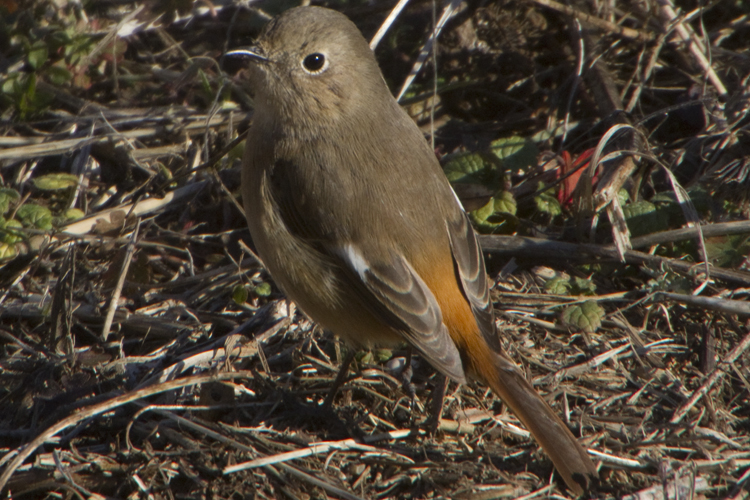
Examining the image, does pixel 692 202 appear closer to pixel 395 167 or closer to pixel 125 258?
pixel 395 167

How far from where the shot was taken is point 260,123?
4223mm

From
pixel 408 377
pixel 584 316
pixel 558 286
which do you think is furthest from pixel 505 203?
pixel 408 377

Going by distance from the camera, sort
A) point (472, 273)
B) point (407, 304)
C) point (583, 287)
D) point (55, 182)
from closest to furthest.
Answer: point (407, 304)
point (472, 273)
point (583, 287)
point (55, 182)

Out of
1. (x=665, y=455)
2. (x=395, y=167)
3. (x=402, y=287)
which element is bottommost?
(x=665, y=455)

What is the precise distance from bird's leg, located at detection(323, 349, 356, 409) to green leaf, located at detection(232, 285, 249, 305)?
2.36 ft

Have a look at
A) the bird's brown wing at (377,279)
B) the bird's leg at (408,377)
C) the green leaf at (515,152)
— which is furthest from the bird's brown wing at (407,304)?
the green leaf at (515,152)

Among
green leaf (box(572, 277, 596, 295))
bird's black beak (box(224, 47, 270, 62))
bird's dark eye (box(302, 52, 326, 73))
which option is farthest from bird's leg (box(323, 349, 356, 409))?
bird's black beak (box(224, 47, 270, 62))

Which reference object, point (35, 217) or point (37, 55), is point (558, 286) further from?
point (37, 55)

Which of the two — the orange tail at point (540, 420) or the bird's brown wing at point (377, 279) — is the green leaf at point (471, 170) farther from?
the orange tail at point (540, 420)

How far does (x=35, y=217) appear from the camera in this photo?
456 centimetres

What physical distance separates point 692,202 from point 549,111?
4.18ft

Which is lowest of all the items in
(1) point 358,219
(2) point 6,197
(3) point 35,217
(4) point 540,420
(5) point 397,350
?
(5) point 397,350

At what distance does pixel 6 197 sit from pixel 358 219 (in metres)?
2.24

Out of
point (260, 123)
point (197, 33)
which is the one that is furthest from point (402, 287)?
point (197, 33)
